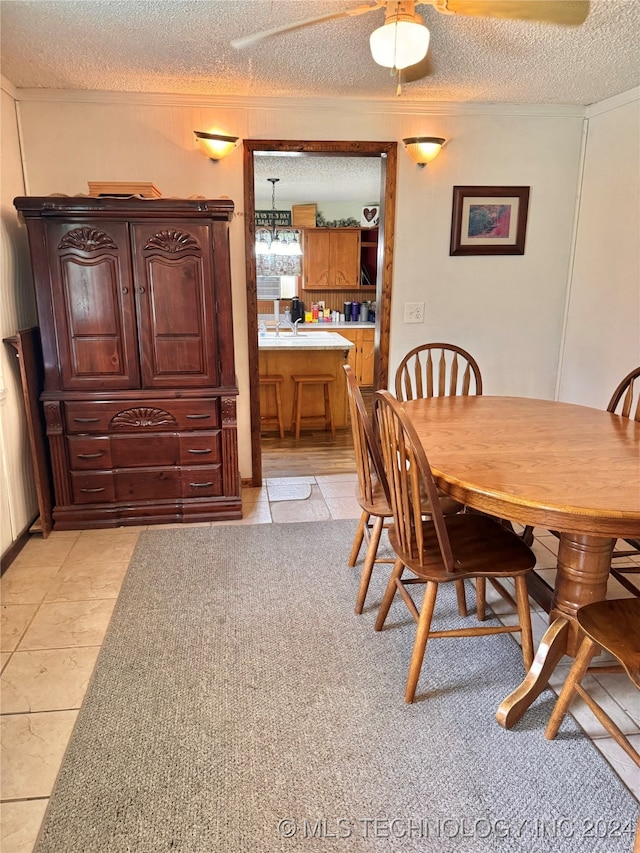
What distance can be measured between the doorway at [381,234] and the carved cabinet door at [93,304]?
0.80 m

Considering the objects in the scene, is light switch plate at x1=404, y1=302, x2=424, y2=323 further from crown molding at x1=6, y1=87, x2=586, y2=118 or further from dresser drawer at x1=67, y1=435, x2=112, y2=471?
dresser drawer at x1=67, y1=435, x2=112, y2=471

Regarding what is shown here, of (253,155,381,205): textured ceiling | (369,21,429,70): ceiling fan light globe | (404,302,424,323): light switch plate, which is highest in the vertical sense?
(253,155,381,205): textured ceiling

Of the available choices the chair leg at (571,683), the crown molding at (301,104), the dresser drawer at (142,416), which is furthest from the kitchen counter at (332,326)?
the chair leg at (571,683)

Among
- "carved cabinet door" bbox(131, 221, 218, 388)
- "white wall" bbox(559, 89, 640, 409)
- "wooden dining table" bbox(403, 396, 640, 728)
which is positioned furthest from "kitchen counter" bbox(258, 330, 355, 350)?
"wooden dining table" bbox(403, 396, 640, 728)

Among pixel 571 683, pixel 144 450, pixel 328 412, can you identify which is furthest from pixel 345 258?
pixel 571 683

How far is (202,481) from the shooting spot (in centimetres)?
320

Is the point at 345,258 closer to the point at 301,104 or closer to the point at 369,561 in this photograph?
the point at 301,104

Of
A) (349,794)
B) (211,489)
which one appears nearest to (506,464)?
(349,794)

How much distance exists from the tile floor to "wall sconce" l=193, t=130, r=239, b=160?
2.06 metres

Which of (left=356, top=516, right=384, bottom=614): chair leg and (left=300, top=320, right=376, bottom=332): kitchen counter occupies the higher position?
(left=300, top=320, right=376, bottom=332): kitchen counter

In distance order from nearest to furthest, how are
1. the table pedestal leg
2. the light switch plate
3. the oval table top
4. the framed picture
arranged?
the oval table top, the table pedestal leg, the framed picture, the light switch plate

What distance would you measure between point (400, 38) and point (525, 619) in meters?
1.91

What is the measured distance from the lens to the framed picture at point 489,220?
356 centimetres

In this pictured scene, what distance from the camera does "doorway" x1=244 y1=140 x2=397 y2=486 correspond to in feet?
11.0
